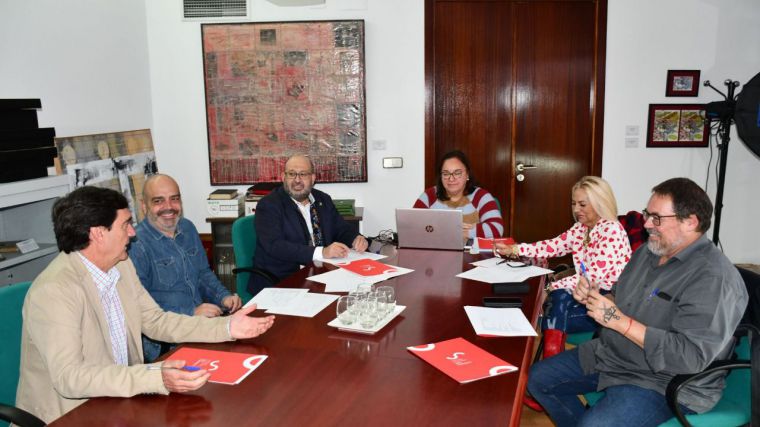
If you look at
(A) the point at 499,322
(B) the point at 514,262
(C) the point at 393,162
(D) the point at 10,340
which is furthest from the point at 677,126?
(D) the point at 10,340

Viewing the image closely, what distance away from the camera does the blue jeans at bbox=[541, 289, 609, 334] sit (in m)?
2.87

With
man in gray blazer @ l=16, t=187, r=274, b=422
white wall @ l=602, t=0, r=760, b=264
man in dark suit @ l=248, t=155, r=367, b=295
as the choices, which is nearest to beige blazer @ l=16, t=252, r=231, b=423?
man in gray blazer @ l=16, t=187, r=274, b=422

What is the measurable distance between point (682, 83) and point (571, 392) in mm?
3499

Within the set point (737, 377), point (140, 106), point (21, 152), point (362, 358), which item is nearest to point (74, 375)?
point (362, 358)

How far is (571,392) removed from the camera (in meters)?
2.34

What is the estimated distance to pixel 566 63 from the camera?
16.2 ft

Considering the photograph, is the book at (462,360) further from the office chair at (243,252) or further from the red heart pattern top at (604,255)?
the office chair at (243,252)

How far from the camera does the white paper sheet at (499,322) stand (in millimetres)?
2023

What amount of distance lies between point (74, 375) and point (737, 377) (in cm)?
212

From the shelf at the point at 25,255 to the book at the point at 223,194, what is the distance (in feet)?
5.13

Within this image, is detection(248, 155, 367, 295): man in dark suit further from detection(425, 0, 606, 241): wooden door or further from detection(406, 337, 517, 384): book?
detection(425, 0, 606, 241): wooden door

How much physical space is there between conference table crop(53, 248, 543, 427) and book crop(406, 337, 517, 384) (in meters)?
0.02

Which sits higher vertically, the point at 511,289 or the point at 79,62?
the point at 79,62

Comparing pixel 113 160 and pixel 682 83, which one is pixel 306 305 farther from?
pixel 682 83
